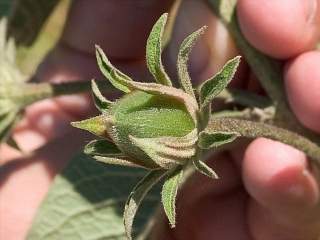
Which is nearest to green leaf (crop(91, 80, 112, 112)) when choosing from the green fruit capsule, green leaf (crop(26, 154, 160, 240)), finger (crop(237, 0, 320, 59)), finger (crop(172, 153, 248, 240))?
the green fruit capsule

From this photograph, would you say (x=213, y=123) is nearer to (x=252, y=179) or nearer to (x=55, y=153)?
(x=252, y=179)

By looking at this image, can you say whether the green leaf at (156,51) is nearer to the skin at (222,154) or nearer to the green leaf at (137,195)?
the green leaf at (137,195)

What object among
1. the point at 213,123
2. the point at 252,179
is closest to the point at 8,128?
the point at 252,179

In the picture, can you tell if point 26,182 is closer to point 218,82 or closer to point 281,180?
point 281,180

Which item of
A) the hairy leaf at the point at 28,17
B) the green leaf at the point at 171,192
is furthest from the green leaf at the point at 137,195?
the hairy leaf at the point at 28,17

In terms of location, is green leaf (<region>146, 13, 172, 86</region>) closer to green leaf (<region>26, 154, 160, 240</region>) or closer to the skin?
the skin
